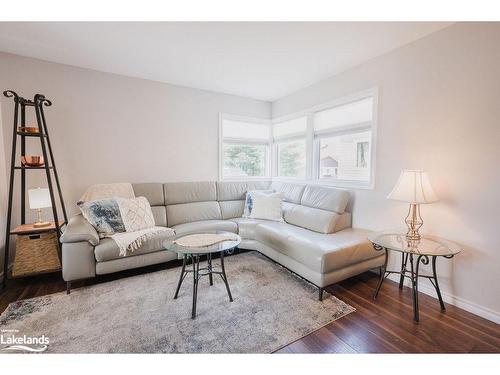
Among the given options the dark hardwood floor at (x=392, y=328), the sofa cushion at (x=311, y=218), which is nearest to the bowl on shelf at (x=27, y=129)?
the dark hardwood floor at (x=392, y=328)

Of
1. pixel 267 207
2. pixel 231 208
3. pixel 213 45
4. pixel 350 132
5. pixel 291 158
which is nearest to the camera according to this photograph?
pixel 213 45

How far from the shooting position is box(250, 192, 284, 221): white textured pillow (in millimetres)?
3222

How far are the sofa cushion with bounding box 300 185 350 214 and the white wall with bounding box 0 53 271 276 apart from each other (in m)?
1.61

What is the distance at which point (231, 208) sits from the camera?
3566mm

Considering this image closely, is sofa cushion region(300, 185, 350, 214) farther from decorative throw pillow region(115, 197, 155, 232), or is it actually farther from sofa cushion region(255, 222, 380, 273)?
decorative throw pillow region(115, 197, 155, 232)

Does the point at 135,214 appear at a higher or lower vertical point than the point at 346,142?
lower

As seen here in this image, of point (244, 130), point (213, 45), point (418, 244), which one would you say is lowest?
point (418, 244)

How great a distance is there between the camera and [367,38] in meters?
2.14

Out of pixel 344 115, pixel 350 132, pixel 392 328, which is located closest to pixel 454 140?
pixel 350 132

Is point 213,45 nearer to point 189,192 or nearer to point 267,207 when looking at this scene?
point 189,192

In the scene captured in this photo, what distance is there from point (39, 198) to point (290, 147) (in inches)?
134

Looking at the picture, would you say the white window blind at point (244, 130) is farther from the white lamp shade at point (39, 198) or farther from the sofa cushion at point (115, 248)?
the white lamp shade at point (39, 198)
